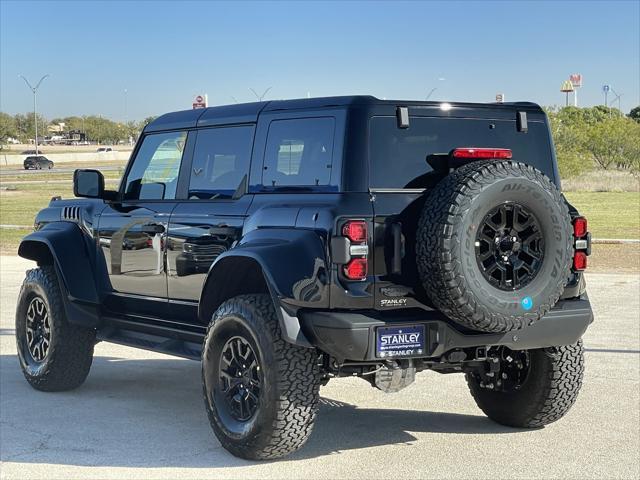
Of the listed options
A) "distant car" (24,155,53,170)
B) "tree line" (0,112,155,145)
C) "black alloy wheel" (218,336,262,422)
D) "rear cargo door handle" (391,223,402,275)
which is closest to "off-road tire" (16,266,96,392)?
"black alloy wheel" (218,336,262,422)

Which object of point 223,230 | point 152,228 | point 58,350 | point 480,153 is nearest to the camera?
point 480,153

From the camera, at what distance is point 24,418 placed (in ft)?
24.2

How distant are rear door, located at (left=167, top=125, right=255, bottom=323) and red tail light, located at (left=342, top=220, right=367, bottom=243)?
1.05 meters

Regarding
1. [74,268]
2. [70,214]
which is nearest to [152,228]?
[74,268]

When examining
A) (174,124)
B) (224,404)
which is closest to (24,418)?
(224,404)

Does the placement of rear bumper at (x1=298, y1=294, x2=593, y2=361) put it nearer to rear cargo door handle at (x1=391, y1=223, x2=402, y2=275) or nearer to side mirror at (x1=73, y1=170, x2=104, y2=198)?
rear cargo door handle at (x1=391, y1=223, x2=402, y2=275)

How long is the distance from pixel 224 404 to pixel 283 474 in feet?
2.10

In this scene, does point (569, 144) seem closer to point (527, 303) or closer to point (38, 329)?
point (38, 329)

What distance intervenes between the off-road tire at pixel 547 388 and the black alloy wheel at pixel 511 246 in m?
1.04

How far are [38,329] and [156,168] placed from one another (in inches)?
67.3

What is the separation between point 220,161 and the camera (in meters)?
7.10

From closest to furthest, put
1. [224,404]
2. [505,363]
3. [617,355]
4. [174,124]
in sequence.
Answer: [224,404] < [505,363] < [174,124] < [617,355]

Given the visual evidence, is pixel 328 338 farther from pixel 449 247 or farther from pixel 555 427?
pixel 555 427

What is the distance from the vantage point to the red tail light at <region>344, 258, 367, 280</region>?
226 inches
